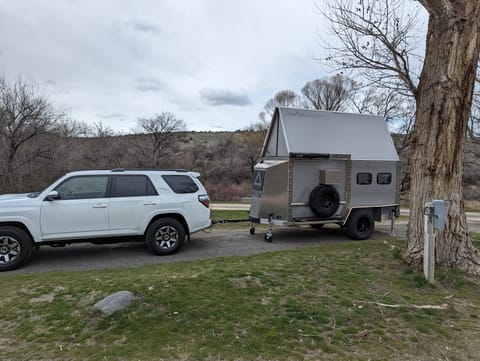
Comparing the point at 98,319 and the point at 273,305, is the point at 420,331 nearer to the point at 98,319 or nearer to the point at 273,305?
the point at 273,305

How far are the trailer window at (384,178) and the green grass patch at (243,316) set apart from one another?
4.94 m

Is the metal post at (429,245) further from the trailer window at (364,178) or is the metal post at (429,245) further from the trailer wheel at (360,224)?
the trailer window at (364,178)

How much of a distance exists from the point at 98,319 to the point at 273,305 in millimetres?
2116

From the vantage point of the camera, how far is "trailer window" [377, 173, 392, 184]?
10.6 meters

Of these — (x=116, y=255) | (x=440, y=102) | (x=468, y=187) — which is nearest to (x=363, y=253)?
(x=440, y=102)

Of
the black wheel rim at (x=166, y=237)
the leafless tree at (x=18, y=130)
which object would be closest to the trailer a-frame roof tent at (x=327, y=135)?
the black wheel rim at (x=166, y=237)

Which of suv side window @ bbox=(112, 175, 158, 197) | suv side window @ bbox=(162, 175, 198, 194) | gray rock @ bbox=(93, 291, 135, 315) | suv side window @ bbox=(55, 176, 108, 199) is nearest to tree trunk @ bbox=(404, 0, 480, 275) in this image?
suv side window @ bbox=(162, 175, 198, 194)

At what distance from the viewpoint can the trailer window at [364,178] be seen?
10.3 meters

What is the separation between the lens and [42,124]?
2341 cm

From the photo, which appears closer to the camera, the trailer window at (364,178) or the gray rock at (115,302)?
the gray rock at (115,302)

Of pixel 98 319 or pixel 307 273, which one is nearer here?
pixel 98 319

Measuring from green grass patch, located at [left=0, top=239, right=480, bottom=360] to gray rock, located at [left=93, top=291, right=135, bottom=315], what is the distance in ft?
0.28

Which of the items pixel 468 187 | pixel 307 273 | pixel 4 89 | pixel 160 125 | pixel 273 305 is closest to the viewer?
pixel 273 305

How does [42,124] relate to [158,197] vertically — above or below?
above
